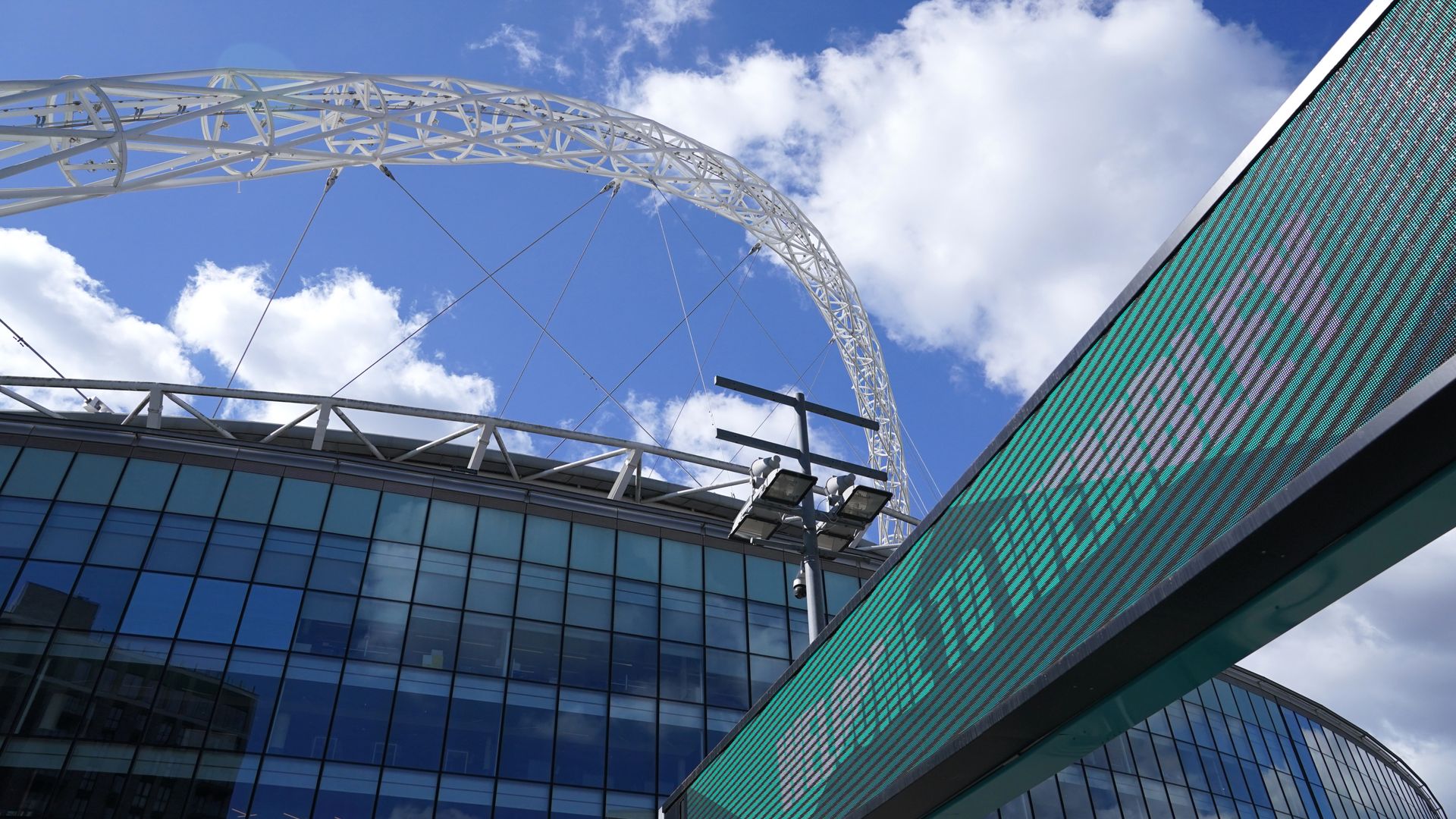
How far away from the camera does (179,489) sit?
30.1 m

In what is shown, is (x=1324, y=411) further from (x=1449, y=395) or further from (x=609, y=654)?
(x=609, y=654)

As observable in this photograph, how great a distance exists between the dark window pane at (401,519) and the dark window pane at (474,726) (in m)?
4.70

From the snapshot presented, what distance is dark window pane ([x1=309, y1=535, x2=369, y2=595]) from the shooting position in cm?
2931

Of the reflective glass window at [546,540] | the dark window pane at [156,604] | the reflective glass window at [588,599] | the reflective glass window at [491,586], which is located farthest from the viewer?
the reflective glass window at [546,540]

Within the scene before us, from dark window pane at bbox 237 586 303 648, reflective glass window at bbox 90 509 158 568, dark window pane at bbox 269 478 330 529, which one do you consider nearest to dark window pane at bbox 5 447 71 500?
reflective glass window at bbox 90 509 158 568

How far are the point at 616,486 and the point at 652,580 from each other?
349 cm

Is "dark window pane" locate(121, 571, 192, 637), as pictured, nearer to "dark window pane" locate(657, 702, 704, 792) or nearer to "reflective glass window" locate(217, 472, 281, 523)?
"reflective glass window" locate(217, 472, 281, 523)

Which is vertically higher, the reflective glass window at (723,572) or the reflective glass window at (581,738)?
the reflective glass window at (723,572)

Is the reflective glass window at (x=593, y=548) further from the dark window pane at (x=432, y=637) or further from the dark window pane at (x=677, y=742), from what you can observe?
the dark window pane at (x=677, y=742)

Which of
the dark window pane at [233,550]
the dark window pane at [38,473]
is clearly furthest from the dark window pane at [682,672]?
the dark window pane at [38,473]

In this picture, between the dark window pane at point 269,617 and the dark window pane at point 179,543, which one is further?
the dark window pane at point 179,543

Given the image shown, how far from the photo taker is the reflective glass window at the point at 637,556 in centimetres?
3231

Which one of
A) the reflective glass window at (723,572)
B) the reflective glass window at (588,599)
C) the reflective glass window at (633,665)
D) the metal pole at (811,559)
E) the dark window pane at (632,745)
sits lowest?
the metal pole at (811,559)

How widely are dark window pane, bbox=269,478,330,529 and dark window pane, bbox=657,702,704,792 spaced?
402 inches
